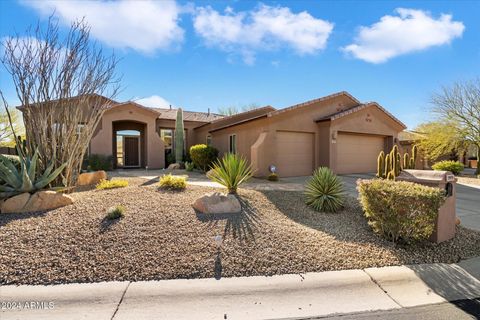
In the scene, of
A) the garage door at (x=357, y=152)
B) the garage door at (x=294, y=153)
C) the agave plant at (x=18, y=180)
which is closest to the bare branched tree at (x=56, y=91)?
the agave plant at (x=18, y=180)

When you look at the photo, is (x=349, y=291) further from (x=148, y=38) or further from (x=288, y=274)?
(x=148, y=38)

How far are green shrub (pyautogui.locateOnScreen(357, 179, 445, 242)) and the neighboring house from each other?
755 cm

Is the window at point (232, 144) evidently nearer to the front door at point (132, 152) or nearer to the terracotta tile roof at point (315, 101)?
the terracotta tile roof at point (315, 101)

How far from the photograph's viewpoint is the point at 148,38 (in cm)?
985

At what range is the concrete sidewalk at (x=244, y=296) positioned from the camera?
3258 millimetres

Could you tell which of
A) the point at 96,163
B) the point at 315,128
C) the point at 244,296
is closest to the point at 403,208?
the point at 244,296

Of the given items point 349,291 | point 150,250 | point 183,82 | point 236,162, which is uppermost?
point 183,82

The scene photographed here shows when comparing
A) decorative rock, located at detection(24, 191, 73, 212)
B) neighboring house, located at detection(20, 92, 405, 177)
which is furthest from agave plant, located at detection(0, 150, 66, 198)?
neighboring house, located at detection(20, 92, 405, 177)

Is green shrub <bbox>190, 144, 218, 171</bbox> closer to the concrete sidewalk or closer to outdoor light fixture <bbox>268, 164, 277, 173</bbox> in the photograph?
outdoor light fixture <bbox>268, 164, 277, 173</bbox>

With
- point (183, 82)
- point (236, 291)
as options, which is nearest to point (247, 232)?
point (236, 291)

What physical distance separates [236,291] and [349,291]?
1655 millimetres

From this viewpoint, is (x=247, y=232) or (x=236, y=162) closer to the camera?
(x=247, y=232)

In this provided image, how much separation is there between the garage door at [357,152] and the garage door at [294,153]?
184cm

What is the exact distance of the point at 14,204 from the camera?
596 centimetres
